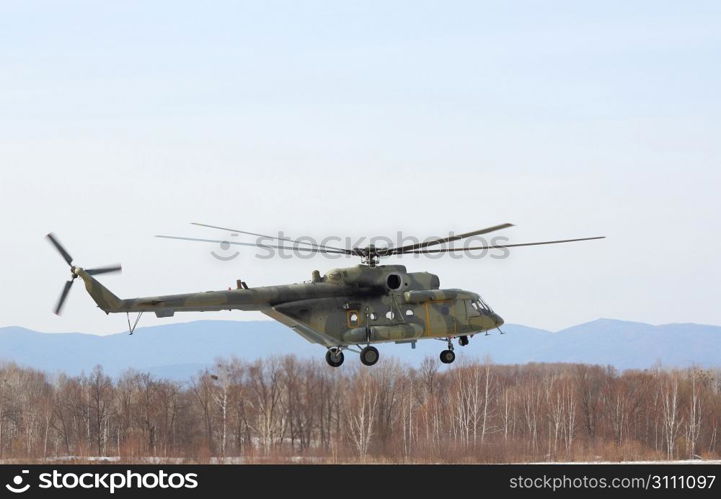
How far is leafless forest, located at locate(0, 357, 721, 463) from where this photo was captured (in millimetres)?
89000

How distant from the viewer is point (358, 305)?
47.3 metres

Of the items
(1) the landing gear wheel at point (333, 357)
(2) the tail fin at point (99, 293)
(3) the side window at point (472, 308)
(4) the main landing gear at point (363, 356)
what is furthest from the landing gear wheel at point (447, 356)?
(2) the tail fin at point (99, 293)

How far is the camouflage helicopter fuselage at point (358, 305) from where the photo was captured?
153 ft

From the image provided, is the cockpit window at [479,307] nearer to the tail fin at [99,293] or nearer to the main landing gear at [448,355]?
the main landing gear at [448,355]

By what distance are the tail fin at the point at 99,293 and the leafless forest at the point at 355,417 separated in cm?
3941

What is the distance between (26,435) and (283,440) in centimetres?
1941

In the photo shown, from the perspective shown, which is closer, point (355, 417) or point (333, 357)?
point (333, 357)

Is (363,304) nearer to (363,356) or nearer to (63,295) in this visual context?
(363,356)

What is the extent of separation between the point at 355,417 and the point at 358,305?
45.3m

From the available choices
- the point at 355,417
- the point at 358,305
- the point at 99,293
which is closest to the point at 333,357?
the point at 358,305
